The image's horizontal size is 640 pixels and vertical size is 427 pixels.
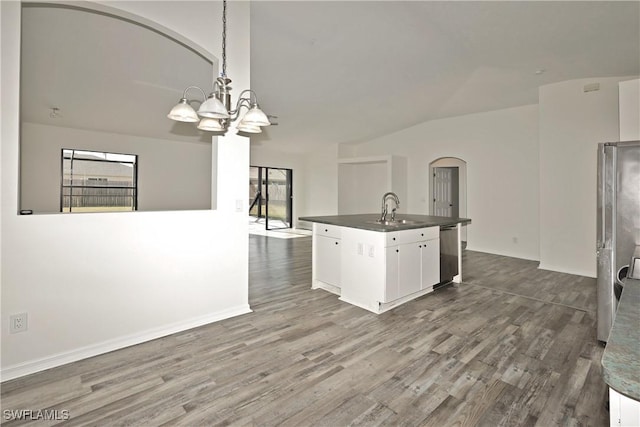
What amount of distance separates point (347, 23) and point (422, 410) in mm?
3904

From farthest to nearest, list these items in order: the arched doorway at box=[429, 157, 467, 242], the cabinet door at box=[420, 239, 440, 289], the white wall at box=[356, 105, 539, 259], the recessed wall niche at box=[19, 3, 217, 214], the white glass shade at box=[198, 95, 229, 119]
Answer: the arched doorway at box=[429, 157, 467, 242]
the white wall at box=[356, 105, 539, 259]
the cabinet door at box=[420, 239, 440, 289]
the recessed wall niche at box=[19, 3, 217, 214]
the white glass shade at box=[198, 95, 229, 119]

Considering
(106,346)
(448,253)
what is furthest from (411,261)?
(106,346)

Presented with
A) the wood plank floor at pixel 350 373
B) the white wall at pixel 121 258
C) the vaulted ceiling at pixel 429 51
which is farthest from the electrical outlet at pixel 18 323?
the vaulted ceiling at pixel 429 51

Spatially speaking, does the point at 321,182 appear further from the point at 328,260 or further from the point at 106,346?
the point at 106,346

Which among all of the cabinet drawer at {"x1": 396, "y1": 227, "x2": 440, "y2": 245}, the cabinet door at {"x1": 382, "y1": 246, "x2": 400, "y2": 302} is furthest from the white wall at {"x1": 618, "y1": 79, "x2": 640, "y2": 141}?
the cabinet door at {"x1": 382, "y1": 246, "x2": 400, "y2": 302}

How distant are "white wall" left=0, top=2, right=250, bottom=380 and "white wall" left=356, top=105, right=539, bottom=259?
549cm

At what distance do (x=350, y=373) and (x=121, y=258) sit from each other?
2009 millimetres

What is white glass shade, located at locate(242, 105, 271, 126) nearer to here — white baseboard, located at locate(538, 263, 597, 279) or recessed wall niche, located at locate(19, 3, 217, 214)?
recessed wall niche, located at locate(19, 3, 217, 214)

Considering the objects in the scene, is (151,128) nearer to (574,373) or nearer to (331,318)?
(331,318)

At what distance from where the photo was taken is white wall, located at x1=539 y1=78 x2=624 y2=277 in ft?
15.1

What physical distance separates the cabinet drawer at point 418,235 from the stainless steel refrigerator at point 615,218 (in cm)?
153

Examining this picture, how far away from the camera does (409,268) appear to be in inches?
135

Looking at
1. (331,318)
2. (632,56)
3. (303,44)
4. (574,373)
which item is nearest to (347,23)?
(303,44)

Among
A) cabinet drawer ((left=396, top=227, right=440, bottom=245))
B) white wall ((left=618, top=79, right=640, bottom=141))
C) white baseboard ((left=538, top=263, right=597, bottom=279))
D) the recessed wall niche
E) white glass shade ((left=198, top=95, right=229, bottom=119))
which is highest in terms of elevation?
the recessed wall niche
